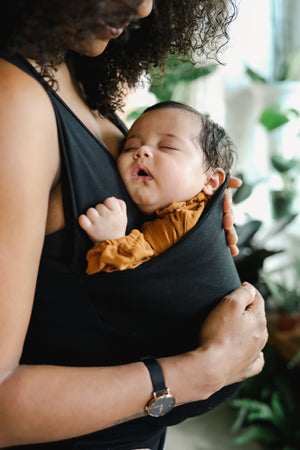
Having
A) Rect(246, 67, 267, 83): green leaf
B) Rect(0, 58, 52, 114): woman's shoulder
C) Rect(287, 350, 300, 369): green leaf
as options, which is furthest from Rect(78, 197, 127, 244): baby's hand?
Rect(246, 67, 267, 83): green leaf

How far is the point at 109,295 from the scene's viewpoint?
92 centimetres

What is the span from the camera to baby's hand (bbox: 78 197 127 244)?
0.89 metres

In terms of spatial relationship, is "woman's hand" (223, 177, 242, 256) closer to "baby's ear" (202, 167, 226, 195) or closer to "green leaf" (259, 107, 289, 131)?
"baby's ear" (202, 167, 226, 195)

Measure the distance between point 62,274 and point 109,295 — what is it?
10cm

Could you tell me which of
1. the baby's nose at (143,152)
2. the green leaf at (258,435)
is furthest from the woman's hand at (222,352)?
the green leaf at (258,435)

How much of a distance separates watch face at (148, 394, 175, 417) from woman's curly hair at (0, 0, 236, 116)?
645 mm

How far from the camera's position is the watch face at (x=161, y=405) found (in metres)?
0.90

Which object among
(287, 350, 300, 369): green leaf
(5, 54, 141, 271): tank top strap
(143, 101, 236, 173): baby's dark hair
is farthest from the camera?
(287, 350, 300, 369): green leaf

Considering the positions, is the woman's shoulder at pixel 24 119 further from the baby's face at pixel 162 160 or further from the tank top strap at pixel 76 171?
the baby's face at pixel 162 160

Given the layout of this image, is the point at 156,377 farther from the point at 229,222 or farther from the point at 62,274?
the point at 229,222

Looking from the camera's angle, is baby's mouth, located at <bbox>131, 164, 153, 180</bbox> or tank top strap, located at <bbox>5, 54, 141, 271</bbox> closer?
tank top strap, located at <bbox>5, 54, 141, 271</bbox>

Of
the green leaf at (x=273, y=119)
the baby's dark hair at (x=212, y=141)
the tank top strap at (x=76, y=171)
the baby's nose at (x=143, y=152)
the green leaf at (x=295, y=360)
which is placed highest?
the tank top strap at (x=76, y=171)

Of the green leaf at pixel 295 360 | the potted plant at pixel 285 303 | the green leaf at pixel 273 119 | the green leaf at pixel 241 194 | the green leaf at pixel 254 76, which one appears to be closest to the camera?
the green leaf at pixel 241 194

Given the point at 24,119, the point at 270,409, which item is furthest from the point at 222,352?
the point at 270,409
